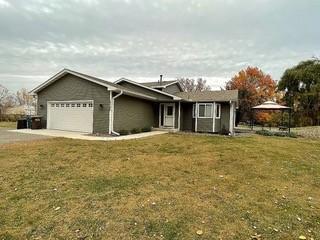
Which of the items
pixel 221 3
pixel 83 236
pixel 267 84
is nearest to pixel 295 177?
pixel 83 236

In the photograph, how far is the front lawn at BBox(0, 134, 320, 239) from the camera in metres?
3.52

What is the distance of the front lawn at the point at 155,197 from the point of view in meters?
3.52

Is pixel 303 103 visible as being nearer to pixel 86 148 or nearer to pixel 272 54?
Result: pixel 272 54

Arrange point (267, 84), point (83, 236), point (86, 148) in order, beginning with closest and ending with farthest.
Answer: point (83, 236)
point (86, 148)
point (267, 84)

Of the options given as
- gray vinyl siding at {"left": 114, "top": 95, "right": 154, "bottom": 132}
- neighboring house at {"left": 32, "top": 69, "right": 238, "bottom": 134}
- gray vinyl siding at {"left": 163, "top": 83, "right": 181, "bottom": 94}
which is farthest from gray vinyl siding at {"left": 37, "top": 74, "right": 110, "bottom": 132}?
gray vinyl siding at {"left": 163, "top": 83, "right": 181, "bottom": 94}

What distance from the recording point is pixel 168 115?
19562 millimetres

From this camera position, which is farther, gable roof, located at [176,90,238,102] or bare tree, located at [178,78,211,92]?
bare tree, located at [178,78,211,92]

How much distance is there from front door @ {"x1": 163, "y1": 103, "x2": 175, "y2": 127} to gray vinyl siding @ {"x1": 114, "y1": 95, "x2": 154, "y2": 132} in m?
1.06

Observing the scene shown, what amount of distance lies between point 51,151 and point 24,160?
4.55ft

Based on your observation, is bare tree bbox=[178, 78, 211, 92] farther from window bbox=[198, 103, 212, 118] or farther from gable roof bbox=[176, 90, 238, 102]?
window bbox=[198, 103, 212, 118]

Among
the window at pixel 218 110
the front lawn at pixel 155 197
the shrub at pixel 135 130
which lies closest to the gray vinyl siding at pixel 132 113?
the shrub at pixel 135 130

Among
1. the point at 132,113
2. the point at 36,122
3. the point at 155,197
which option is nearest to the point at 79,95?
the point at 132,113

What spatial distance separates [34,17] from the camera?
13.9 meters

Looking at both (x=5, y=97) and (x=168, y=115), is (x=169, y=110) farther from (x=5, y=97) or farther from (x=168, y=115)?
(x=5, y=97)
